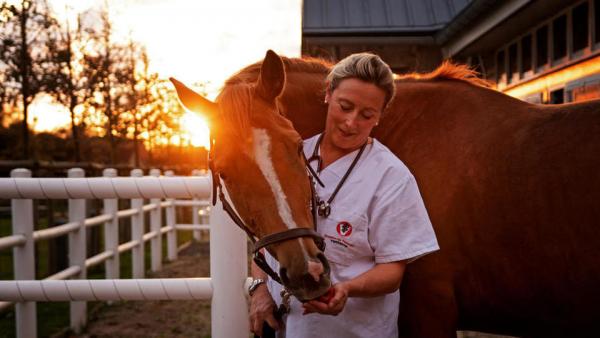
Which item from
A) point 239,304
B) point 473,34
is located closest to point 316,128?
point 239,304

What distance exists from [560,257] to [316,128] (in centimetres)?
123

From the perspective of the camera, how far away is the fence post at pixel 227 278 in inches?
89.4

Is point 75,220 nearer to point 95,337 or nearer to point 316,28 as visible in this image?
point 95,337

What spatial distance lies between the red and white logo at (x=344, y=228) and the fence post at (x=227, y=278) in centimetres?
77

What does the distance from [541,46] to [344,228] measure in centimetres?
585

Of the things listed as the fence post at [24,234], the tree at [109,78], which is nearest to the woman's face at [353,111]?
the fence post at [24,234]

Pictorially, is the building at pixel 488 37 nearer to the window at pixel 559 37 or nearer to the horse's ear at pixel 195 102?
the window at pixel 559 37

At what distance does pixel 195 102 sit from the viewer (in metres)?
1.77

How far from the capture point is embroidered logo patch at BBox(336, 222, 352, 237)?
164 cm

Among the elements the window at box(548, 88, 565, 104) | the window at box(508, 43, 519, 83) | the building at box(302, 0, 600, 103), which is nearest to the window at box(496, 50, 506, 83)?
the building at box(302, 0, 600, 103)

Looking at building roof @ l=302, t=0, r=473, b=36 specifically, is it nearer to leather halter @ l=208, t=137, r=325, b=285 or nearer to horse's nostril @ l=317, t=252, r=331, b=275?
leather halter @ l=208, t=137, r=325, b=285

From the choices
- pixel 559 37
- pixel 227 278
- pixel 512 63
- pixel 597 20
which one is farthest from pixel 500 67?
pixel 227 278

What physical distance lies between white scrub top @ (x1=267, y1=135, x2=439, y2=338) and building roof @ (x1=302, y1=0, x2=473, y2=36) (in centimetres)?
733

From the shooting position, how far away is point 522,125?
7.41 ft
